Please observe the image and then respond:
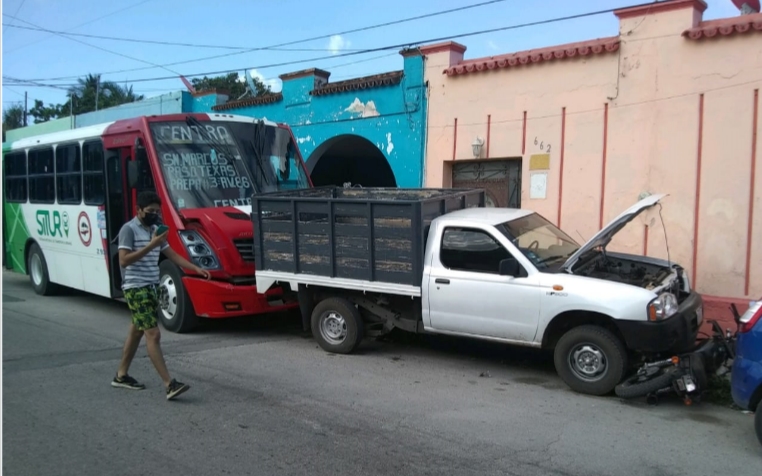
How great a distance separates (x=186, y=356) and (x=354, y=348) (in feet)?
6.64

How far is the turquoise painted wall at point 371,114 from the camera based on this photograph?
492 inches

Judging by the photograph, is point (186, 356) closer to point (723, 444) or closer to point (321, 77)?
point (723, 444)

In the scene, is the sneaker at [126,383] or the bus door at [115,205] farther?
the bus door at [115,205]

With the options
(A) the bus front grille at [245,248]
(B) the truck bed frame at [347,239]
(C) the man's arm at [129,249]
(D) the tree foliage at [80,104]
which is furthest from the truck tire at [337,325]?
(D) the tree foliage at [80,104]

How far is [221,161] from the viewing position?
9.12 meters

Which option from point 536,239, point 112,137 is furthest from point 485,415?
point 112,137

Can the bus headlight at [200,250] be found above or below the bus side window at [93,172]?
below

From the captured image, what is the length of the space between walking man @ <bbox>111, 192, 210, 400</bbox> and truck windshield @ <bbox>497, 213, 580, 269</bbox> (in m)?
3.64

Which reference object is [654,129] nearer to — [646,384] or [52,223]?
[646,384]

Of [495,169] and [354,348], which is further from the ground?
[495,169]

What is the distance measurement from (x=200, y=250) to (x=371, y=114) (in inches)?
244

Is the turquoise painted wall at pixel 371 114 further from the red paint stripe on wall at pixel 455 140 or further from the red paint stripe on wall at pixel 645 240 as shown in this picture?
the red paint stripe on wall at pixel 645 240

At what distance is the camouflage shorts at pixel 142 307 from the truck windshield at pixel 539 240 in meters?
3.71

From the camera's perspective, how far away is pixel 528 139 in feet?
35.6
